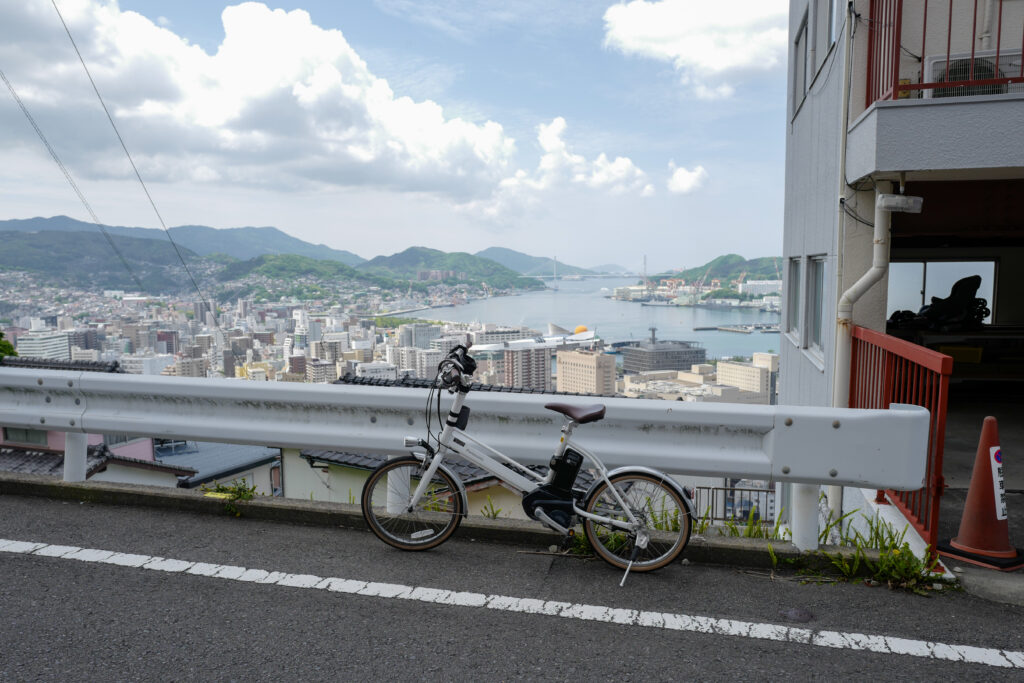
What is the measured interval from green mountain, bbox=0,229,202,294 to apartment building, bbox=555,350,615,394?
3022 cm

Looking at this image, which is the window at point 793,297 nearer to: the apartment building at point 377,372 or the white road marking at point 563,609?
the apartment building at point 377,372

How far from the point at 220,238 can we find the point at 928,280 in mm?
63066

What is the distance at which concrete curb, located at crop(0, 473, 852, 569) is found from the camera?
3.90 m

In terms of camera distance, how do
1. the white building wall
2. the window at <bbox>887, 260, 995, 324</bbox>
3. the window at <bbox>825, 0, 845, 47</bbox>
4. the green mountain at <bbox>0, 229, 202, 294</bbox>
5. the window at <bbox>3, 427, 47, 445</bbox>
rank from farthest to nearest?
the green mountain at <bbox>0, 229, 202, 294</bbox>
the window at <bbox>3, 427, 47, 445</bbox>
the window at <bbox>887, 260, 995, 324</bbox>
the window at <bbox>825, 0, 845, 47</bbox>
the white building wall

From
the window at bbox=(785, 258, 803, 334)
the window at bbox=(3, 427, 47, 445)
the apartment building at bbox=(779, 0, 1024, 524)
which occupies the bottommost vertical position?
the window at bbox=(3, 427, 47, 445)

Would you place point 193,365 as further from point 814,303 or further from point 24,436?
point 814,303

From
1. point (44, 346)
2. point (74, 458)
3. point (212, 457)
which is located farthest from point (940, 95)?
point (44, 346)

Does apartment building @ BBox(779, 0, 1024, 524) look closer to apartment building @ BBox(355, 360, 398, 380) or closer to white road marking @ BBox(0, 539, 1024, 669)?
white road marking @ BBox(0, 539, 1024, 669)

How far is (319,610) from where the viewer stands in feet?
11.0

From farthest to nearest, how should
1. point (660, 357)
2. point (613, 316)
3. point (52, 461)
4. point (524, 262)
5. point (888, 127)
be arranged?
point (524, 262), point (613, 316), point (660, 357), point (52, 461), point (888, 127)

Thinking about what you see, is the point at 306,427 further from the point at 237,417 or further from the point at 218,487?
the point at 218,487

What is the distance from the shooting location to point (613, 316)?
3816 centimetres

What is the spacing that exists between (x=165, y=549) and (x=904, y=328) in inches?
498

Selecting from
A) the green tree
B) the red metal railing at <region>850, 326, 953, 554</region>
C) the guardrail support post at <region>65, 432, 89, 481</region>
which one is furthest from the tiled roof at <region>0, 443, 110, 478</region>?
the red metal railing at <region>850, 326, 953, 554</region>
